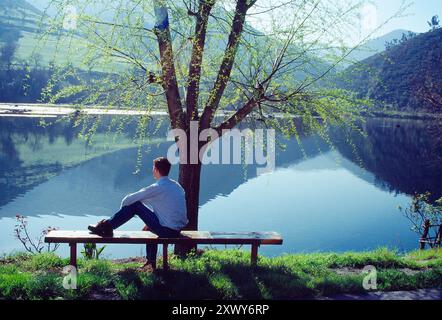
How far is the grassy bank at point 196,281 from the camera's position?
5825mm

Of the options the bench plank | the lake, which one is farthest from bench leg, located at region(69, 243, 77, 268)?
the lake

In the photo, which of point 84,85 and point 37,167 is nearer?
point 84,85

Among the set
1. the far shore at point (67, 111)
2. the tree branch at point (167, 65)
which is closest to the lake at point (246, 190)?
the far shore at point (67, 111)

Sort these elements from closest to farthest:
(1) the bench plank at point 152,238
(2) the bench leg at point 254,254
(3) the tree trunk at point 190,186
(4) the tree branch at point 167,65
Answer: (1) the bench plank at point 152,238
(2) the bench leg at point 254,254
(4) the tree branch at point 167,65
(3) the tree trunk at point 190,186

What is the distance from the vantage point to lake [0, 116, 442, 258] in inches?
957

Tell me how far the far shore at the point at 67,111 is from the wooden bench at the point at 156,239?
227 cm

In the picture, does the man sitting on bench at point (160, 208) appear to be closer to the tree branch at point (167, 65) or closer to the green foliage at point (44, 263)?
the green foliage at point (44, 263)

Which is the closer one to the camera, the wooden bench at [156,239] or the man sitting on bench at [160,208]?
the wooden bench at [156,239]

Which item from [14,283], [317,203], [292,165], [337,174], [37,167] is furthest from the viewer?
[292,165]

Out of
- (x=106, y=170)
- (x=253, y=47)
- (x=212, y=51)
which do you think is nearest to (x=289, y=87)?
(x=253, y=47)

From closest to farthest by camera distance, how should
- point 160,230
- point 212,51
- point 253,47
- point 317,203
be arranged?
1. point 160,230
2. point 253,47
3. point 212,51
4. point 317,203

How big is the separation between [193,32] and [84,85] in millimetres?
2386

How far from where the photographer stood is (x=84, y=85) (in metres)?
8.52

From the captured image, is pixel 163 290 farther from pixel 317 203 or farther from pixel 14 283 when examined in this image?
pixel 317 203
